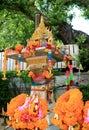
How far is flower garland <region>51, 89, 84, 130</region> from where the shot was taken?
276cm

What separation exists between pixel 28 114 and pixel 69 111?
1.61 ft

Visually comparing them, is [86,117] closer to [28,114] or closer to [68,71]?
[28,114]

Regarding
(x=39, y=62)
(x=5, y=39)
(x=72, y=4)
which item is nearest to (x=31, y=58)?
(x=39, y=62)

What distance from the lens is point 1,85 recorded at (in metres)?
8.64

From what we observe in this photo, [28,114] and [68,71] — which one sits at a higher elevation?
[68,71]

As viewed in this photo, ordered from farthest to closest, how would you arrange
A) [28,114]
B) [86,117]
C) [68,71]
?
[68,71], [28,114], [86,117]

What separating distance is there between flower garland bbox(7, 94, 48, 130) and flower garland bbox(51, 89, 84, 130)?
7.7 inches

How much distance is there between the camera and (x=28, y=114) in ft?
10.0

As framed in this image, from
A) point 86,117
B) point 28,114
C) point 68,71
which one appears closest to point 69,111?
point 86,117

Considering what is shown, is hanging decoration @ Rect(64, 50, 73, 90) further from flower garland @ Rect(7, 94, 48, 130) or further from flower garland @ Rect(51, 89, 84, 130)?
flower garland @ Rect(51, 89, 84, 130)

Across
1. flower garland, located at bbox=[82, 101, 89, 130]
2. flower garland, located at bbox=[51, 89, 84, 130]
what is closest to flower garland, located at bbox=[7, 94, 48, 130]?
flower garland, located at bbox=[51, 89, 84, 130]

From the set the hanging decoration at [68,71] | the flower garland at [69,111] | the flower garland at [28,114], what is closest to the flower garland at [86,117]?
the flower garland at [69,111]

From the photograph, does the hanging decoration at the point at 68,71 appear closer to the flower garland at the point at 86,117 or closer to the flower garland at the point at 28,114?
the flower garland at the point at 28,114

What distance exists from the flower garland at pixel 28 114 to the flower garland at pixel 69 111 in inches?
7.7
